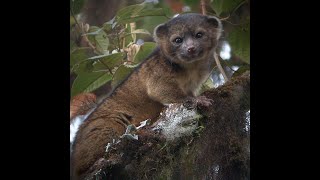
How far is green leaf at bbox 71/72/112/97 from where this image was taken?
3305 millimetres

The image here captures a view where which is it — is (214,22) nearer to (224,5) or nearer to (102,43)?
(224,5)

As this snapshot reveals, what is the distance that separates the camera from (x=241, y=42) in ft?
→ 10.1

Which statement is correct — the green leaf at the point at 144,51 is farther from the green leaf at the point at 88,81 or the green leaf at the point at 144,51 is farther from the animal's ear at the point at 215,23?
the animal's ear at the point at 215,23

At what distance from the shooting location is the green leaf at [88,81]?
3305 mm

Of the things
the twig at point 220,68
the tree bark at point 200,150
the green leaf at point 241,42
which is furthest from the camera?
the twig at point 220,68

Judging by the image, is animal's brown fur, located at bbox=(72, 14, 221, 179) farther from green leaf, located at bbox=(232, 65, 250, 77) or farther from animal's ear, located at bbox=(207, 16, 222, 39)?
green leaf, located at bbox=(232, 65, 250, 77)

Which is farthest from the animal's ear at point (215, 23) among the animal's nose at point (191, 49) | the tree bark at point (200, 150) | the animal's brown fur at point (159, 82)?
the tree bark at point (200, 150)

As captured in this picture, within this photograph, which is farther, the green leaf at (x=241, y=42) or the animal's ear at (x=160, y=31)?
the animal's ear at (x=160, y=31)

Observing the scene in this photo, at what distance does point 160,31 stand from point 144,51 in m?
0.22

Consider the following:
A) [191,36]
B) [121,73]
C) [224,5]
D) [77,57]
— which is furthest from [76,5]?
[224,5]

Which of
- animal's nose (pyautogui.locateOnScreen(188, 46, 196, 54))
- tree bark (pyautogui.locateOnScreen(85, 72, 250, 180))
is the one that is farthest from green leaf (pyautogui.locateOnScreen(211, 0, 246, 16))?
tree bark (pyautogui.locateOnScreen(85, 72, 250, 180))

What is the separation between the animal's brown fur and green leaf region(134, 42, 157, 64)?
0.22 feet
